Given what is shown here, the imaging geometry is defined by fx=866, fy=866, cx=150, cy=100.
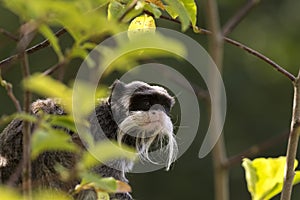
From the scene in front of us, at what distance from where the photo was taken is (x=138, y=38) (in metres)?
1.50

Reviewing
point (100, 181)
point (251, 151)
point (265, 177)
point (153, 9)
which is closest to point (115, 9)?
point (153, 9)

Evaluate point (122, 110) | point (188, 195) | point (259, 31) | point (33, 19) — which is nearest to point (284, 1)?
point (259, 31)

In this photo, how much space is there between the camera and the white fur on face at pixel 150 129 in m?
3.00

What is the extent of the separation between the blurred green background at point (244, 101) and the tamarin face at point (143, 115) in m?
6.08

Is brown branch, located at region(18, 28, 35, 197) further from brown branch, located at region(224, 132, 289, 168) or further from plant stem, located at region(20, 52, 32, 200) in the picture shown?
brown branch, located at region(224, 132, 289, 168)

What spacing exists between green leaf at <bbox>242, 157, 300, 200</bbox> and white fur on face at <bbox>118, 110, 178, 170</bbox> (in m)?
0.82

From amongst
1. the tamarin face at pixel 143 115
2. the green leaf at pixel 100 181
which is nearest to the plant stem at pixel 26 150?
the green leaf at pixel 100 181

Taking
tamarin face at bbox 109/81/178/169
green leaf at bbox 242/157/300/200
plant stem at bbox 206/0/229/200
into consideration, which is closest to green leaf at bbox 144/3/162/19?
plant stem at bbox 206/0/229/200

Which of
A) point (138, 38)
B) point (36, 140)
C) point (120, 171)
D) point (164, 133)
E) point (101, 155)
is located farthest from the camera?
point (120, 171)

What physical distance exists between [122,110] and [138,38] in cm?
180

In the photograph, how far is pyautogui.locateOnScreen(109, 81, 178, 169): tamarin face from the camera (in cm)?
302

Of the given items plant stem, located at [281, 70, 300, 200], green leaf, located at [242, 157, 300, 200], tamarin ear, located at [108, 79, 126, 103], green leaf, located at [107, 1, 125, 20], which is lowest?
plant stem, located at [281, 70, 300, 200]

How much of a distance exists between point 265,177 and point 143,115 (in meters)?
0.98

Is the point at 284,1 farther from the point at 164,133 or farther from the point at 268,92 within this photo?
the point at 164,133
